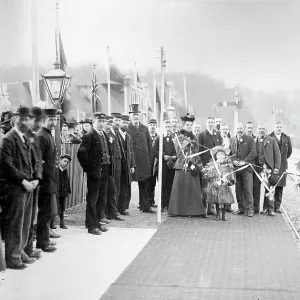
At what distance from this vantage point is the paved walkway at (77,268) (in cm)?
435

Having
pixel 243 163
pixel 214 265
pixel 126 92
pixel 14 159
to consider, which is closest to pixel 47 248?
pixel 14 159

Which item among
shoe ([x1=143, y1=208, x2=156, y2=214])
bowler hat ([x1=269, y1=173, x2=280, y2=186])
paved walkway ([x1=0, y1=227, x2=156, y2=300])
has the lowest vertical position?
shoe ([x1=143, y1=208, x2=156, y2=214])

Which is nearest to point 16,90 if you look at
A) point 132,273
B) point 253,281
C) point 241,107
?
point 132,273

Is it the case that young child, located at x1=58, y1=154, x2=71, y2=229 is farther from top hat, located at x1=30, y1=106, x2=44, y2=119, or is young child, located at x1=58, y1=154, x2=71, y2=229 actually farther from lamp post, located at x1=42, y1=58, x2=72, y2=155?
top hat, located at x1=30, y1=106, x2=44, y2=119

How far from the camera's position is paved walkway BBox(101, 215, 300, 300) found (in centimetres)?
462

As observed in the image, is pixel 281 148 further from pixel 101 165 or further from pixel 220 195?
pixel 101 165

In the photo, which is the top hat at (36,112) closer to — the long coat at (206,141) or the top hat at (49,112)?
the top hat at (49,112)

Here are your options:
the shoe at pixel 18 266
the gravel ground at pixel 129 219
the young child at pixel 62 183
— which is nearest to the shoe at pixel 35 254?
the shoe at pixel 18 266

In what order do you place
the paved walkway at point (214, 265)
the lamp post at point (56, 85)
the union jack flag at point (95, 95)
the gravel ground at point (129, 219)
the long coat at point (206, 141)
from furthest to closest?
the union jack flag at point (95, 95) → the long coat at point (206, 141) → the gravel ground at point (129, 219) → the lamp post at point (56, 85) → the paved walkway at point (214, 265)

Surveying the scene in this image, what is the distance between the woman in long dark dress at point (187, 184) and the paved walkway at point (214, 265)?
0.68 metres

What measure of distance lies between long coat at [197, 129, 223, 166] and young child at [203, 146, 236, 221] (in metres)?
0.43

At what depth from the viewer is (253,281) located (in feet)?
16.4

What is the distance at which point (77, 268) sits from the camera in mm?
5215

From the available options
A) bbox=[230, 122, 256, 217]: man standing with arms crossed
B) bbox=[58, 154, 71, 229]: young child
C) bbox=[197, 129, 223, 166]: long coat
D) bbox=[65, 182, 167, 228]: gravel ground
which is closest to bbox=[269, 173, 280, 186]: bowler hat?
bbox=[230, 122, 256, 217]: man standing with arms crossed
